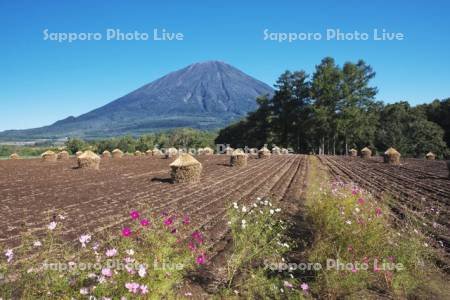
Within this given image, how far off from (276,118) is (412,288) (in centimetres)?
5492

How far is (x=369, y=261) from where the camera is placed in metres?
4.59

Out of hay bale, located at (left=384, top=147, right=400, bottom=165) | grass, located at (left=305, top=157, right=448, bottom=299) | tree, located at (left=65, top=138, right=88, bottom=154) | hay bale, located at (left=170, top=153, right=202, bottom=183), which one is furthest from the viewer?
tree, located at (left=65, top=138, right=88, bottom=154)

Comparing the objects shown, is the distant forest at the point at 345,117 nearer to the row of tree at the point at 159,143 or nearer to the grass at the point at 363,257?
the row of tree at the point at 159,143

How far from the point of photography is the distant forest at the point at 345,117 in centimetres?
4512

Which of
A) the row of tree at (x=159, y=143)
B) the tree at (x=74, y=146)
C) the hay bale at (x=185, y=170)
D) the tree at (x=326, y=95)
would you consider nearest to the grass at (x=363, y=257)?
the hay bale at (x=185, y=170)

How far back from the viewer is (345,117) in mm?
47688

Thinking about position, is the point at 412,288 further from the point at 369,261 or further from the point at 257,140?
the point at 257,140

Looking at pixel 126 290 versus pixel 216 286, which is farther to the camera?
pixel 216 286

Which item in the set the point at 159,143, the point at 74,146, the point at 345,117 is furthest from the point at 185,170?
the point at 159,143

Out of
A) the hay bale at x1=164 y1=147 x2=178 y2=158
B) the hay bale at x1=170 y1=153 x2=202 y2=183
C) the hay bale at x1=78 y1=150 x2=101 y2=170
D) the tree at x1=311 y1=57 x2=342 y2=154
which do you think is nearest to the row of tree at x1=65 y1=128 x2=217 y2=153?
the tree at x1=311 y1=57 x2=342 y2=154

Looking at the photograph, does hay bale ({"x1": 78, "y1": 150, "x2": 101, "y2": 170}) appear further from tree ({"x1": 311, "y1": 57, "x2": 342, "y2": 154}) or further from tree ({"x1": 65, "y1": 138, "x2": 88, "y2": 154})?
tree ({"x1": 65, "y1": 138, "x2": 88, "y2": 154})

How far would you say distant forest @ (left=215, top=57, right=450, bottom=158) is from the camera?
148 ft

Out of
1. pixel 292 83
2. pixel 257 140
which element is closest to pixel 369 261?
pixel 292 83

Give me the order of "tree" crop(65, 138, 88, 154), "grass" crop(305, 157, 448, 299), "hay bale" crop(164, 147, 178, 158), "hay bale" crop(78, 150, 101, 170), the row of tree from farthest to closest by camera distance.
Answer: the row of tree
"tree" crop(65, 138, 88, 154)
"hay bale" crop(164, 147, 178, 158)
"hay bale" crop(78, 150, 101, 170)
"grass" crop(305, 157, 448, 299)
